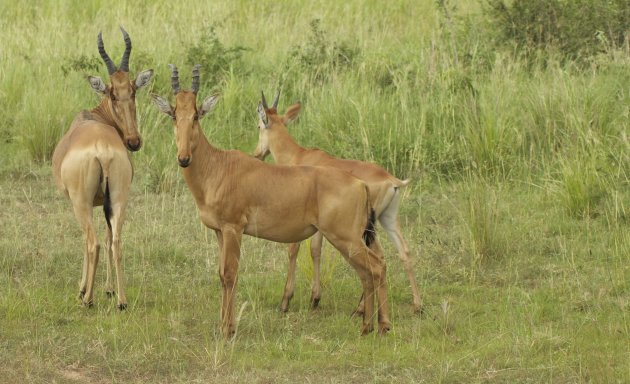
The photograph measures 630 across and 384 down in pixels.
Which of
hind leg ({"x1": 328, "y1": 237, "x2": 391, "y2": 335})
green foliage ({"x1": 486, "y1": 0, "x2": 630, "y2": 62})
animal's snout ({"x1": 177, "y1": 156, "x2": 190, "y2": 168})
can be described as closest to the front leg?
animal's snout ({"x1": 177, "y1": 156, "x2": 190, "y2": 168})

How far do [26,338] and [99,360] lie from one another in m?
0.65

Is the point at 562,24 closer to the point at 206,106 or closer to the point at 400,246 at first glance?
the point at 400,246

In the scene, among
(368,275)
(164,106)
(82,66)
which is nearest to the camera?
(368,275)

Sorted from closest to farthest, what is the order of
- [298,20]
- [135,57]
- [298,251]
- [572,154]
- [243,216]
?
[243,216] → [298,251] → [572,154] → [135,57] → [298,20]

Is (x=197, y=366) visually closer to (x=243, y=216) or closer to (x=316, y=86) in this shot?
(x=243, y=216)

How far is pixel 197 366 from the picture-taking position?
7.12 m

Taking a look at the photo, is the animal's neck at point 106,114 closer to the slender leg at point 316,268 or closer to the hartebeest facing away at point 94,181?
the hartebeest facing away at point 94,181

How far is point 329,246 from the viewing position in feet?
31.5

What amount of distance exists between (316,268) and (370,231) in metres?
0.67

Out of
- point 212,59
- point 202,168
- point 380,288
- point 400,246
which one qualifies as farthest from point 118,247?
point 212,59

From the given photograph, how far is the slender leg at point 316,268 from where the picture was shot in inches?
335

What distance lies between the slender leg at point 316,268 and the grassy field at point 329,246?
117 mm

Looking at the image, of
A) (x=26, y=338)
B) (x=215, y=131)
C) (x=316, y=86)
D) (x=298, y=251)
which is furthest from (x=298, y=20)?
(x=26, y=338)

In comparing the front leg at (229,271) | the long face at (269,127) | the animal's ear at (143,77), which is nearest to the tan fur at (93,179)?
the front leg at (229,271)
